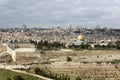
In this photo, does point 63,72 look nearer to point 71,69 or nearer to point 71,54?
point 71,69

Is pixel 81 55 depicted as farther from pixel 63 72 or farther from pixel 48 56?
pixel 63 72

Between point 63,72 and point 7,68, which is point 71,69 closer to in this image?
point 63,72

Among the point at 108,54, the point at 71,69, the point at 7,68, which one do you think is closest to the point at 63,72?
the point at 71,69

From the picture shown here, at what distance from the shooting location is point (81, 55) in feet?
310

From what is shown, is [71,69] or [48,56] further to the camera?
[48,56]

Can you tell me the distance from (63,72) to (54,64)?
3.67 meters

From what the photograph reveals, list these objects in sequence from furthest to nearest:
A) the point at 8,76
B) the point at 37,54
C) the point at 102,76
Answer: the point at 37,54, the point at 102,76, the point at 8,76

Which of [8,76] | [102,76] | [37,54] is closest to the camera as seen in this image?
[8,76]

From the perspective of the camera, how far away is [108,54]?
319 ft

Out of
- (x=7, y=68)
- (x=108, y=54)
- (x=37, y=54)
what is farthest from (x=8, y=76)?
(x=108, y=54)

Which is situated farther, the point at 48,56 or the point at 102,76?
the point at 48,56

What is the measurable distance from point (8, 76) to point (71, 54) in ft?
96.8

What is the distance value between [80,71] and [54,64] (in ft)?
14.5

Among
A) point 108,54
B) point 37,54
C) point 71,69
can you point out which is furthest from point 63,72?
point 108,54
